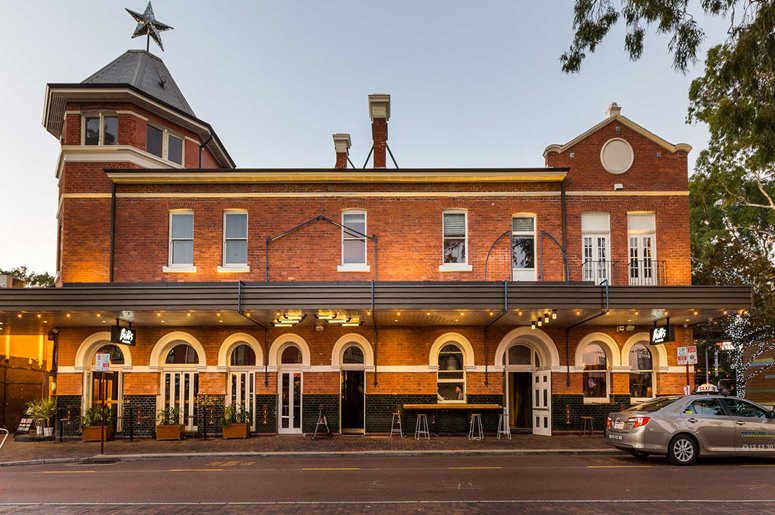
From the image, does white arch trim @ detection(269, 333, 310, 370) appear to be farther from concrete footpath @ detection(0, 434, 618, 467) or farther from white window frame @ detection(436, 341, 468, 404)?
white window frame @ detection(436, 341, 468, 404)

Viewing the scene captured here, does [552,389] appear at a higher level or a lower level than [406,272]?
lower

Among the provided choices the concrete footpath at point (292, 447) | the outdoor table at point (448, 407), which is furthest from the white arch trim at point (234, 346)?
the outdoor table at point (448, 407)

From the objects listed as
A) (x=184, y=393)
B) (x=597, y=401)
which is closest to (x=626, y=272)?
(x=597, y=401)

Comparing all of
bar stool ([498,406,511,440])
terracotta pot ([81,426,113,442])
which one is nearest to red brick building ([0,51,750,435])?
bar stool ([498,406,511,440])

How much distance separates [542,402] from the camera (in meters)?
22.5

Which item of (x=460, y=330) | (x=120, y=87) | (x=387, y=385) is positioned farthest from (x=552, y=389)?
(x=120, y=87)

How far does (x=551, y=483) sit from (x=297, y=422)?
38.3 ft

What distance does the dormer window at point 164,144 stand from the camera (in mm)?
25047

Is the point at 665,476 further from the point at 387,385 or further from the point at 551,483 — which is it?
the point at 387,385

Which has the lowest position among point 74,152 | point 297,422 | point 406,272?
point 297,422

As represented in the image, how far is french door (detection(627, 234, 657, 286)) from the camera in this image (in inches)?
887

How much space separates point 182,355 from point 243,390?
219 cm

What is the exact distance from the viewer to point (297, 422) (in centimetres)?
2247

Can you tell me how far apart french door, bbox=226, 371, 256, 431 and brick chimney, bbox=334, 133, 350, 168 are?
8.69m
